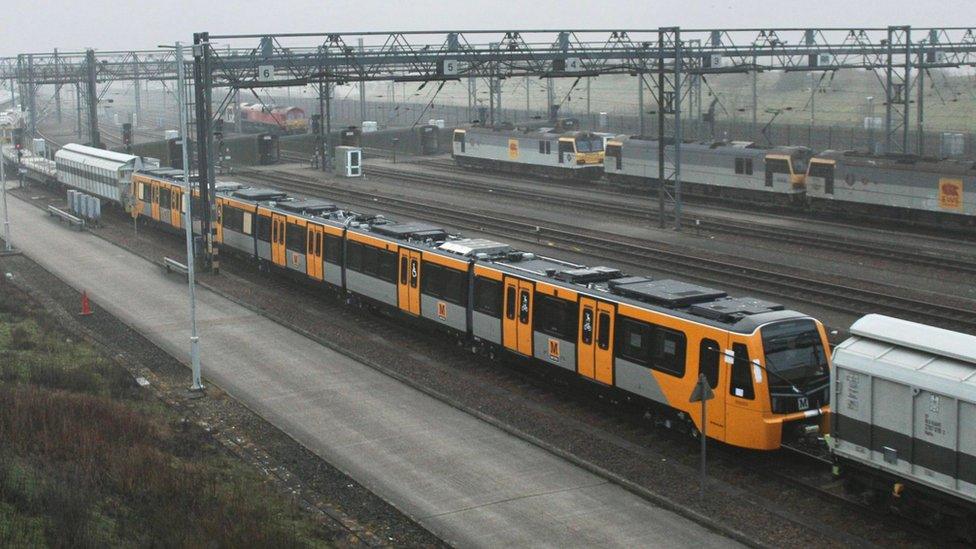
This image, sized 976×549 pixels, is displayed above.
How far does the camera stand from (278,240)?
104 ft

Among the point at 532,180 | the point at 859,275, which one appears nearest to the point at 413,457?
the point at 859,275

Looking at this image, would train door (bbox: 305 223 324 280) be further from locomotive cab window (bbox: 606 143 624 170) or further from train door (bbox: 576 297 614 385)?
locomotive cab window (bbox: 606 143 624 170)

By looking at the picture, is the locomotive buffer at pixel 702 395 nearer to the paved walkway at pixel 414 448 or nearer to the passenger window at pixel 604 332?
the paved walkway at pixel 414 448

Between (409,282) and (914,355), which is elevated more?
(914,355)

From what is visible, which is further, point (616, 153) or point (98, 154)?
point (616, 153)

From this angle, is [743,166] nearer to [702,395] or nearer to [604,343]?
[604,343]

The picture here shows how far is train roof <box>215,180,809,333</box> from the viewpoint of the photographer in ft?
54.9

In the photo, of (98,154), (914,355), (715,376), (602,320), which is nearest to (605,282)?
(602,320)

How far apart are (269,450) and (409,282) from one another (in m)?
8.08

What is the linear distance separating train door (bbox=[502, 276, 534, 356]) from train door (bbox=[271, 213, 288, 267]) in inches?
467

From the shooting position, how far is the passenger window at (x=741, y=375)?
1581cm

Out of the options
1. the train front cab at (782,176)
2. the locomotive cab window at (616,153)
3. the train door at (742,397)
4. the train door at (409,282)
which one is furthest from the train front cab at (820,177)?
the train door at (742,397)

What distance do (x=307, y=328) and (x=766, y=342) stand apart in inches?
538

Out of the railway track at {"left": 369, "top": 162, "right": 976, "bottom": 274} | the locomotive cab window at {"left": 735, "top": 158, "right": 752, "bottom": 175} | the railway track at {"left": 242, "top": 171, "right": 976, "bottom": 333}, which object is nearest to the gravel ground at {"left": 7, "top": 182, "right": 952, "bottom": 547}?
the railway track at {"left": 242, "top": 171, "right": 976, "bottom": 333}
